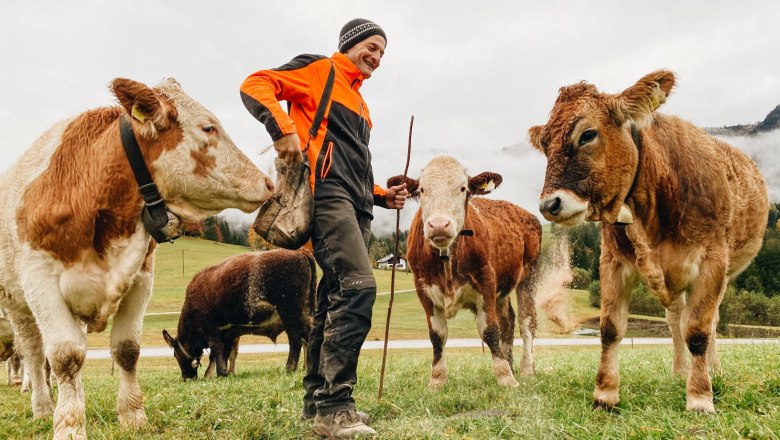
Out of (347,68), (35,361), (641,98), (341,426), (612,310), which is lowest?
(35,361)

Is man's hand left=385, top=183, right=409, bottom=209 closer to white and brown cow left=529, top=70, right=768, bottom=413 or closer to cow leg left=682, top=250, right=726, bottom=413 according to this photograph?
white and brown cow left=529, top=70, right=768, bottom=413

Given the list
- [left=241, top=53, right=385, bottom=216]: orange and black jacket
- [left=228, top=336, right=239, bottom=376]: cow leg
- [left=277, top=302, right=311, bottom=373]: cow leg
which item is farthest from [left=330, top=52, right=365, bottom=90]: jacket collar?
[left=228, top=336, right=239, bottom=376]: cow leg

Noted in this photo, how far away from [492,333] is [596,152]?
3036 mm

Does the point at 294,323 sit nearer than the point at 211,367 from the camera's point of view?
Yes

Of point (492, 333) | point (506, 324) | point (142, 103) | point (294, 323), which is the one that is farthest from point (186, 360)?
point (142, 103)

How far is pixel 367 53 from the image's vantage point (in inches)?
177

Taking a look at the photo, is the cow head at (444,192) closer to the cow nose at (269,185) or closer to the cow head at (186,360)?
the cow nose at (269,185)

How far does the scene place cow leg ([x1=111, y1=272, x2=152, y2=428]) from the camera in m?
4.59

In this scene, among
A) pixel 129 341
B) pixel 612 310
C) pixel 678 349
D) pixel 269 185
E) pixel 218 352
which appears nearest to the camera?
pixel 269 185

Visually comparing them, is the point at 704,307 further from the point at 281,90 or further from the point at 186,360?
the point at 186,360

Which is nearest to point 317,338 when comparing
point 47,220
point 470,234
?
point 47,220

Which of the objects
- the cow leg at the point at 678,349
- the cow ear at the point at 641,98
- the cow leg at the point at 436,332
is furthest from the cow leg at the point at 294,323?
the cow ear at the point at 641,98

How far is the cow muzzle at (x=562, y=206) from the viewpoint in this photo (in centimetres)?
411

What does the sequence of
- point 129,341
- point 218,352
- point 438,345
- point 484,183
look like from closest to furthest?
point 129,341
point 438,345
point 484,183
point 218,352
